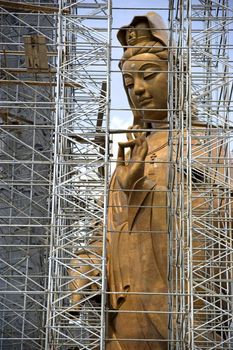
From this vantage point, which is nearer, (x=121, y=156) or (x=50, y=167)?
(x=121, y=156)

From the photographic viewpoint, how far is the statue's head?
1368 cm

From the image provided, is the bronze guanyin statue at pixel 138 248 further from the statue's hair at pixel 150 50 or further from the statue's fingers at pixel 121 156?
the statue's hair at pixel 150 50

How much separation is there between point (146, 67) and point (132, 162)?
75.3 inches

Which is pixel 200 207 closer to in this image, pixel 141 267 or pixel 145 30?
pixel 141 267

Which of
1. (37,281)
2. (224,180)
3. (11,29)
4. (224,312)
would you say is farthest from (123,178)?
(11,29)

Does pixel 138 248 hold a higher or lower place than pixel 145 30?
lower

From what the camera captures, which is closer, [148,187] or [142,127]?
[148,187]

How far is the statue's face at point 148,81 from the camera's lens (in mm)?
13664

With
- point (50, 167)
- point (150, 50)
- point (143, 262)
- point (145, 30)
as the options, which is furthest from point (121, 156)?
point (50, 167)

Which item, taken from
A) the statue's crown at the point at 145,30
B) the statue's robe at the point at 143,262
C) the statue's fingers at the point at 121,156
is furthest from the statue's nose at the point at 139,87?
the statue's fingers at the point at 121,156

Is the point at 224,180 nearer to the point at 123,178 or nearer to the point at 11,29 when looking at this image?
the point at 123,178

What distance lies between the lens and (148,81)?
13703mm

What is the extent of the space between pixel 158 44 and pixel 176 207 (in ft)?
8.18

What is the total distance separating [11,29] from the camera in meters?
17.2
